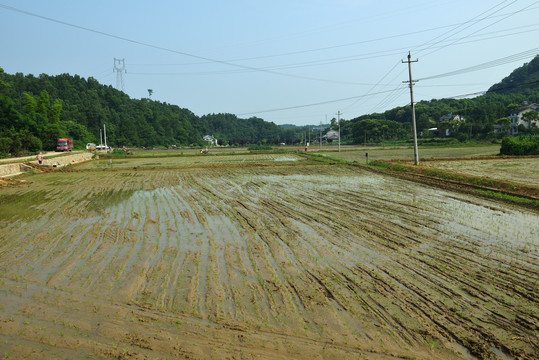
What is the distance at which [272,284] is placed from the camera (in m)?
5.54

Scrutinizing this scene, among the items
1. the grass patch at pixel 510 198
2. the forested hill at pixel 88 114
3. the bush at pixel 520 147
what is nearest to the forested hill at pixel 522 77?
the forested hill at pixel 88 114

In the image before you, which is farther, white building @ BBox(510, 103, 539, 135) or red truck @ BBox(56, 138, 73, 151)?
white building @ BBox(510, 103, 539, 135)

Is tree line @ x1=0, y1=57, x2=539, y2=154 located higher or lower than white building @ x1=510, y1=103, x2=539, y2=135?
higher

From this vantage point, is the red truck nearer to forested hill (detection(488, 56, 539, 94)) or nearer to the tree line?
the tree line

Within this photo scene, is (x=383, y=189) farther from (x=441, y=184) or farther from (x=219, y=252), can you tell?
(x=219, y=252)

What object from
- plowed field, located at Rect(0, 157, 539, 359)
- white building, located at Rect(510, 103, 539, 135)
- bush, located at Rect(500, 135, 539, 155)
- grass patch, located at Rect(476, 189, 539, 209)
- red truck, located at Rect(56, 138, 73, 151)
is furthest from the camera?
white building, located at Rect(510, 103, 539, 135)

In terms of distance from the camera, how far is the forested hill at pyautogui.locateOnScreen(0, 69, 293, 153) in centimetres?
5288

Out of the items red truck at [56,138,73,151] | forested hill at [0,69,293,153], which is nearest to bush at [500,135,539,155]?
red truck at [56,138,73,151]

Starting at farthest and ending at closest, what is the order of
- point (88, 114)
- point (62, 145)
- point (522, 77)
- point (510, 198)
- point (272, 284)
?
point (522, 77) → point (88, 114) → point (62, 145) → point (510, 198) → point (272, 284)

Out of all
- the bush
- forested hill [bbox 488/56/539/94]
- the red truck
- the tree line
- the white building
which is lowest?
the bush

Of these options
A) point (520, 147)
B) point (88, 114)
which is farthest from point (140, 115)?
point (520, 147)

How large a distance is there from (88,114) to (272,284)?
3914 inches

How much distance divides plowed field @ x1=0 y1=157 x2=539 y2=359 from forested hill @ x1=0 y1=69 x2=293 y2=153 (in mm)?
49464

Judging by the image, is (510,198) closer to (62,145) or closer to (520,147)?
(520,147)
